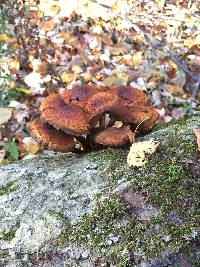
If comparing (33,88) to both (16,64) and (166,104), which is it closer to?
(16,64)

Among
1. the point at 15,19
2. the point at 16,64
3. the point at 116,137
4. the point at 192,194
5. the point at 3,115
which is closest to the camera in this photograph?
the point at 192,194

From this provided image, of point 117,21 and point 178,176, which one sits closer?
point 178,176

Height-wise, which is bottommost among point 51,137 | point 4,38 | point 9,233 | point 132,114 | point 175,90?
point 175,90

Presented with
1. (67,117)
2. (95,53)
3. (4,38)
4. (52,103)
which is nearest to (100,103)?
(67,117)

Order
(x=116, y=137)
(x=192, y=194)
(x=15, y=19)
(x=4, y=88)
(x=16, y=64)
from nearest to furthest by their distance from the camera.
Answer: (x=192, y=194) < (x=116, y=137) < (x=4, y=88) < (x=16, y=64) < (x=15, y=19)

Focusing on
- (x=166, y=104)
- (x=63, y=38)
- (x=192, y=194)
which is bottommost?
(x=166, y=104)

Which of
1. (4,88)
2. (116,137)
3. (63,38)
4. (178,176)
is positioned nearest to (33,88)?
(4,88)

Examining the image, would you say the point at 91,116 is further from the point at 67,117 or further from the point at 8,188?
the point at 8,188
